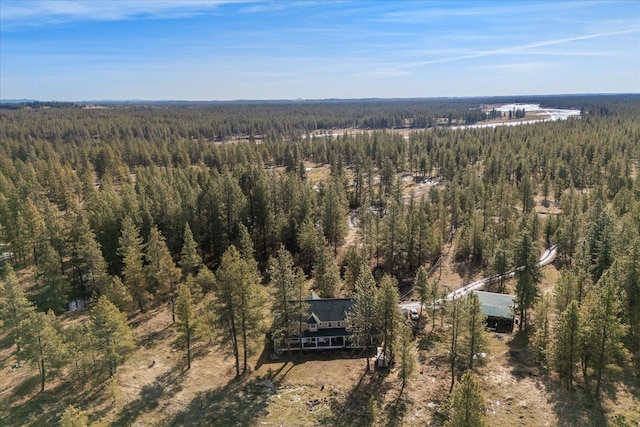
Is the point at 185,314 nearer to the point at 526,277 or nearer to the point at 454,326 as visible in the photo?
the point at 454,326

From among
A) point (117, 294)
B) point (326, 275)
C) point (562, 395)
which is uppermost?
point (117, 294)

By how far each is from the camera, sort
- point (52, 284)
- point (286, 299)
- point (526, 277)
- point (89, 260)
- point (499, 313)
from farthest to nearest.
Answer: point (89, 260), point (52, 284), point (499, 313), point (526, 277), point (286, 299)

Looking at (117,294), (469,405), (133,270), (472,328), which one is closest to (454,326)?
(472,328)

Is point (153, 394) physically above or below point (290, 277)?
below

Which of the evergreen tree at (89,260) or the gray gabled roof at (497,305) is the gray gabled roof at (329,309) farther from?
the evergreen tree at (89,260)

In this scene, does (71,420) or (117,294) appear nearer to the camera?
(71,420)

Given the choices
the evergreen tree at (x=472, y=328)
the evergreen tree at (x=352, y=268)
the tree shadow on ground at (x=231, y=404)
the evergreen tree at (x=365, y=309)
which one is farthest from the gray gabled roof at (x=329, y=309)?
the evergreen tree at (x=472, y=328)

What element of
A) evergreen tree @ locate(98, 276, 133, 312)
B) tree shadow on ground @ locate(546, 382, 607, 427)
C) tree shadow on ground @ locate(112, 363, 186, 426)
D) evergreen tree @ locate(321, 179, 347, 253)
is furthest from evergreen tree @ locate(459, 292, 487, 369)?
evergreen tree @ locate(98, 276, 133, 312)
